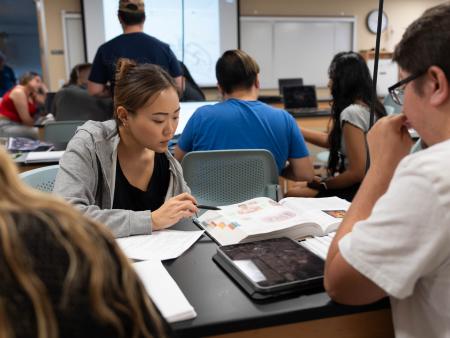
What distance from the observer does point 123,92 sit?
4.66 feet

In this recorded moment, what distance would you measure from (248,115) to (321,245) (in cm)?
118

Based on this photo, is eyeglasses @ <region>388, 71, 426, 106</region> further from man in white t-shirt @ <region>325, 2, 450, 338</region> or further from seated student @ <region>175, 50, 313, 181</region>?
seated student @ <region>175, 50, 313, 181</region>

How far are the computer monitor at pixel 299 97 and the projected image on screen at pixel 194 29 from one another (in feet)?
5.97

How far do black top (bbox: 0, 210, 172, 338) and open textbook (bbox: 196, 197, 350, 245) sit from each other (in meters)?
0.61

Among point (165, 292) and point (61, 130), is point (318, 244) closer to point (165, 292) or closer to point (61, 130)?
point (165, 292)

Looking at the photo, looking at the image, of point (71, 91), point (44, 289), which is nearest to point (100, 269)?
point (44, 289)

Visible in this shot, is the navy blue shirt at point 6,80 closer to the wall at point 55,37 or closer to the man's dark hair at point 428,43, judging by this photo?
the wall at point 55,37

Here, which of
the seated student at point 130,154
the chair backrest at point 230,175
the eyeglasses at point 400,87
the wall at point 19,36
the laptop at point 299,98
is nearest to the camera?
the eyeglasses at point 400,87

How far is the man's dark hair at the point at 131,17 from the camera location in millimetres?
2678

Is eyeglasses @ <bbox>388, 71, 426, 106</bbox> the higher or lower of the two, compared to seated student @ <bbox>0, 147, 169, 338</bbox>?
higher

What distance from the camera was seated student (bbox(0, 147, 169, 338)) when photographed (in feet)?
1.39

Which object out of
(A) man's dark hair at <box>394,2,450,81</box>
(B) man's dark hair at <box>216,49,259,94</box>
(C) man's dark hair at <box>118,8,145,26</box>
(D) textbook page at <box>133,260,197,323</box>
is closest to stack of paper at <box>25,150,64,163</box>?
(C) man's dark hair at <box>118,8,145,26</box>

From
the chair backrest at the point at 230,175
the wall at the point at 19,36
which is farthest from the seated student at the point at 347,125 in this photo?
the wall at the point at 19,36

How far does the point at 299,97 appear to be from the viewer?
4676mm
